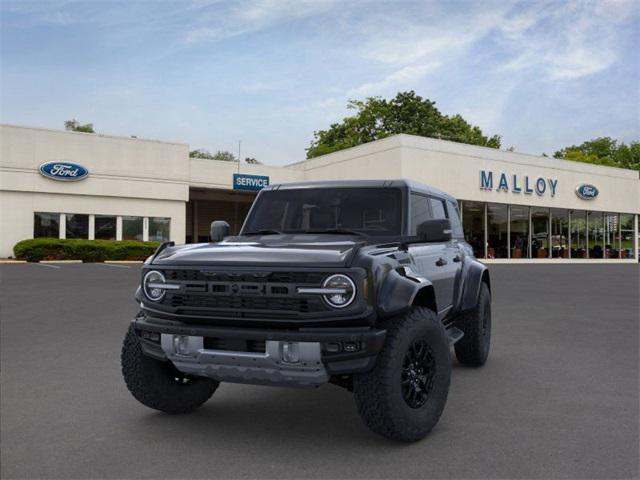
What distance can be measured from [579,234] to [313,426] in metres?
45.6

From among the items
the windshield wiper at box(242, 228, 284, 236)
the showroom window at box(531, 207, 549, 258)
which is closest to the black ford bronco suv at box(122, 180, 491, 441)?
the windshield wiper at box(242, 228, 284, 236)

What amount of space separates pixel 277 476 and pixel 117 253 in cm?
3023

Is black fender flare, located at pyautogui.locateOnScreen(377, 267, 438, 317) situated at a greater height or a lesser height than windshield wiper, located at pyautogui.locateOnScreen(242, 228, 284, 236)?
lesser

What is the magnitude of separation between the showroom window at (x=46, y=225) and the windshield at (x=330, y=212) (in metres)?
30.7

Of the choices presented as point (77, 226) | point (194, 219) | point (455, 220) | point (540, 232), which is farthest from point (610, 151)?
point (455, 220)

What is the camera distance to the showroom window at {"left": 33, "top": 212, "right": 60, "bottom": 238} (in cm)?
3241

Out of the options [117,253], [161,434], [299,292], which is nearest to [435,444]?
[299,292]

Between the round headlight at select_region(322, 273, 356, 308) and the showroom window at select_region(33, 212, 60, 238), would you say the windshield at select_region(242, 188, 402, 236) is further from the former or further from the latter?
the showroom window at select_region(33, 212, 60, 238)

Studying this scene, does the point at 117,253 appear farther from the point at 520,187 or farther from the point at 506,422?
the point at 506,422

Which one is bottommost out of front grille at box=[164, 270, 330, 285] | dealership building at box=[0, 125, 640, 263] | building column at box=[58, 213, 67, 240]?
front grille at box=[164, 270, 330, 285]

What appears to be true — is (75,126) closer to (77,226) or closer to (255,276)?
(77,226)

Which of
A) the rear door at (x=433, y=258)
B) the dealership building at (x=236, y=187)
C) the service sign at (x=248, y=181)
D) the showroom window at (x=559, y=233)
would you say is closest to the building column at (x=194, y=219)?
the dealership building at (x=236, y=187)

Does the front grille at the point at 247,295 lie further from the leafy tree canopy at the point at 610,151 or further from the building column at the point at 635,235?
the leafy tree canopy at the point at 610,151

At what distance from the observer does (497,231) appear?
4028cm
